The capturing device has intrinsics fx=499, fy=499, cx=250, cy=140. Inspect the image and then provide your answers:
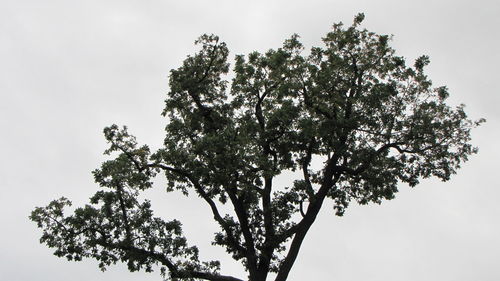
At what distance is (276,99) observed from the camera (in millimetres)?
24156

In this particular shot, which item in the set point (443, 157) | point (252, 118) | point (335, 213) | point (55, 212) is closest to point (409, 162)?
point (443, 157)

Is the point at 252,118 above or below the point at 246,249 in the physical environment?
above

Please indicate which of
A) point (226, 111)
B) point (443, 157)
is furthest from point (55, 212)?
point (443, 157)

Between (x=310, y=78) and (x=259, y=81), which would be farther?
(x=259, y=81)

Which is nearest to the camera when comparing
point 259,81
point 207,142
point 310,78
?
point 207,142

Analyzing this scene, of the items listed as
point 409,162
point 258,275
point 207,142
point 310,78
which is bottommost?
point 258,275

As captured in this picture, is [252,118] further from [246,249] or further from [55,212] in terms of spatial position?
[55,212]

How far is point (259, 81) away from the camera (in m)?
24.5

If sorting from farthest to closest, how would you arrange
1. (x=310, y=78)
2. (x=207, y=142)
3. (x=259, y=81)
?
(x=259, y=81) → (x=310, y=78) → (x=207, y=142)

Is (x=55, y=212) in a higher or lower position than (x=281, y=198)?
lower

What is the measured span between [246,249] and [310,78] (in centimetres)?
853

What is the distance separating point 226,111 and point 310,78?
5013 millimetres

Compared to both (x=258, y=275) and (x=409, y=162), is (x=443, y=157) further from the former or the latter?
(x=258, y=275)

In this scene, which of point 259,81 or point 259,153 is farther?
point 259,81
